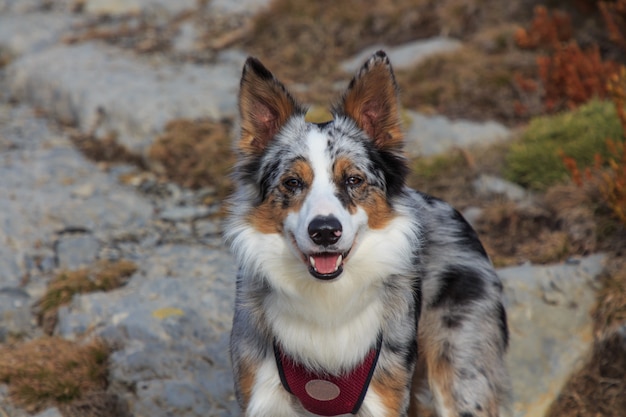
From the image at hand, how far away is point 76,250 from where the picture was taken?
7.05 m

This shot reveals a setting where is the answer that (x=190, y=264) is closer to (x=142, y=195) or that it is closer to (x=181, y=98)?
(x=142, y=195)

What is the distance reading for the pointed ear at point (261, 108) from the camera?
13.4 ft

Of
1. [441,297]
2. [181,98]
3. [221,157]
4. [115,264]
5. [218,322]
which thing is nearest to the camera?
[441,297]

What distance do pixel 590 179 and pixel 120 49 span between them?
7.29m

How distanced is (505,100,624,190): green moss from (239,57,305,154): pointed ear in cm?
390

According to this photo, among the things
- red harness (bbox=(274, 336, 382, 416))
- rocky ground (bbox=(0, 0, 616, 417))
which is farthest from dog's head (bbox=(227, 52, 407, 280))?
rocky ground (bbox=(0, 0, 616, 417))

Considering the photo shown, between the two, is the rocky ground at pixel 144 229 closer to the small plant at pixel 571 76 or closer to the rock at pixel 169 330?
the rock at pixel 169 330

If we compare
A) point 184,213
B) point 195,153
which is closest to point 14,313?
point 184,213

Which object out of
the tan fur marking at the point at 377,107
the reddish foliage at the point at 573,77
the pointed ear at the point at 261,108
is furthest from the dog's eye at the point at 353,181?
the reddish foliage at the point at 573,77

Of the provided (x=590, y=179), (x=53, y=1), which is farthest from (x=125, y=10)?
(x=590, y=179)

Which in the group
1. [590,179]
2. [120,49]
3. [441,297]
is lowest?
[441,297]

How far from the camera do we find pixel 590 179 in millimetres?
6734

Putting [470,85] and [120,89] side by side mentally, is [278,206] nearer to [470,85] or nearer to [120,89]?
[470,85]

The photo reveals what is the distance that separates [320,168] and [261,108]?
1.99ft
